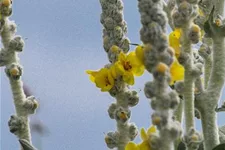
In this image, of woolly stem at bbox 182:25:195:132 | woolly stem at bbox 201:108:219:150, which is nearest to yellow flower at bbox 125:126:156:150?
woolly stem at bbox 182:25:195:132

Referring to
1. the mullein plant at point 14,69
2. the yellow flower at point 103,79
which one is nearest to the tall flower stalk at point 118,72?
the yellow flower at point 103,79

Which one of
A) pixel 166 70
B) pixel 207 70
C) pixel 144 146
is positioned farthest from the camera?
pixel 207 70

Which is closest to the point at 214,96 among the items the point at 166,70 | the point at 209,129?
the point at 209,129

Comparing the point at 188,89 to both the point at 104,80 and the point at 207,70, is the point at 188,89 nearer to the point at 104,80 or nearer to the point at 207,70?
the point at 104,80

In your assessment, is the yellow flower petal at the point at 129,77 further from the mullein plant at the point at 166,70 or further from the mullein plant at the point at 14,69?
the mullein plant at the point at 14,69

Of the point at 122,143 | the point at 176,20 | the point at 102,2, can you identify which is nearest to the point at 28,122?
the point at 122,143

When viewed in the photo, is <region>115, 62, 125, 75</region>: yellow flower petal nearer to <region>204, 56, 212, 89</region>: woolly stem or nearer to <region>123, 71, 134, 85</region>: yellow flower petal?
<region>123, 71, 134, 85</region>: yellow flower petal
